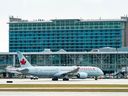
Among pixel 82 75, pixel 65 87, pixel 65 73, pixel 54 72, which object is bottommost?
pixel 82 75

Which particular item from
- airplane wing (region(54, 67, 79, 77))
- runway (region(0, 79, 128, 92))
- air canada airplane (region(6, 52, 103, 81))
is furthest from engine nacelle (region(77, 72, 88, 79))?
runway (region(0, 79, 128, 92))

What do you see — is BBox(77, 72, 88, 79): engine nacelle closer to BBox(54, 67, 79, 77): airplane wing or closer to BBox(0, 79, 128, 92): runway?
BBox(54, 67, 79, 77): airplane wing

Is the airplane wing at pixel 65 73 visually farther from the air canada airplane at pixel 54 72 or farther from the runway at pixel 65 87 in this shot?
the runway at pixel 65 87

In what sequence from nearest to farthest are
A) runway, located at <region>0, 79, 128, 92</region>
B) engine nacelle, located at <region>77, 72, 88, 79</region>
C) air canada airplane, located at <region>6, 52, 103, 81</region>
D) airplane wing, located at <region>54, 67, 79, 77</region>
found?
1. runway, located at <region>0, 79, 128, 92</region>
2. air canada airplane, located at <region>6, 52, 103, 81</region>
3. airplane wing, located at <region>54, 67, 79, 77</region>
4. engine nacelle, located at <region>77, 72, 88, 79</region>

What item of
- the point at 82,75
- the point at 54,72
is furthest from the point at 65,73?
the point at 82,75

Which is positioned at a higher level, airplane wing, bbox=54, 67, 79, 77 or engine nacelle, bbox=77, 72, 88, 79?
airplane wing, bbox=54, 67, 79, 77

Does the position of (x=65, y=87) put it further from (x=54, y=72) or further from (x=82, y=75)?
(x=82, y=75)

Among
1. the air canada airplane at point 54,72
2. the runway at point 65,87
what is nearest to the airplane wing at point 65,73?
the air canada airplane at point 54,72

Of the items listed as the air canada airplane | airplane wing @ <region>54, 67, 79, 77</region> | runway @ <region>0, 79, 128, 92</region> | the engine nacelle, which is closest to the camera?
runway @ <region>0, 79, 128, 92</region>

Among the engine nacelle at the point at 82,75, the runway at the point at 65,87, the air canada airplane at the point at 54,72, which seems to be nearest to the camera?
the runway at the point at 65,87

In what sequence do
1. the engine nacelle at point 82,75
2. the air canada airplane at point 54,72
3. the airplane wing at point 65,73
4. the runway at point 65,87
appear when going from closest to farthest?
the runway at point 65,87, the air canada airplane at point 54,72, the airplane wing at point 65,73, the engine nacelle at point 82,75
